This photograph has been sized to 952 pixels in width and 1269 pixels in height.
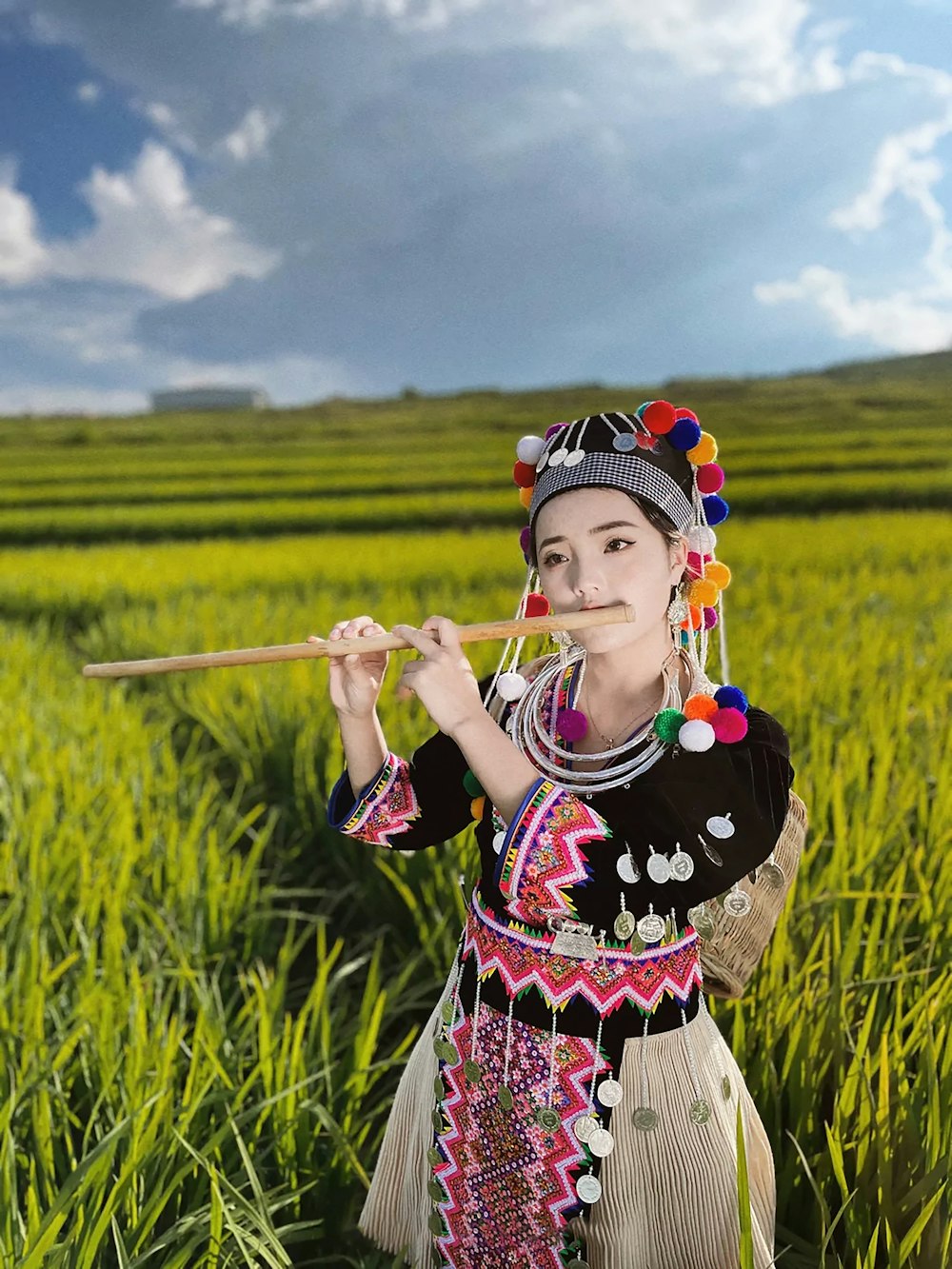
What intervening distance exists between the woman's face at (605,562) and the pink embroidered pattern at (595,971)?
348mm

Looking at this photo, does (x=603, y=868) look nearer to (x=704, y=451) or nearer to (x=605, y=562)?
(x=605, y=562)

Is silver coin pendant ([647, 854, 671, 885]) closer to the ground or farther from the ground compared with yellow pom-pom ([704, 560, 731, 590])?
closer to the ground

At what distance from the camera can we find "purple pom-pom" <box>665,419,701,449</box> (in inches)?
38.8

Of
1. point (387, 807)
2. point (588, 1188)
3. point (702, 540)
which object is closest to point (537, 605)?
point (702, 540)

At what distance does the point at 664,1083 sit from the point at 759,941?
215 millimetres

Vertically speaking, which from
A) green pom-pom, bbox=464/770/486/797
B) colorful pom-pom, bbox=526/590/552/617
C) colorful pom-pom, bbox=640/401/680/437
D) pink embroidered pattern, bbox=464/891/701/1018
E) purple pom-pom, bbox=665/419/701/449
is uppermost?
colorful pom-pom, bbox=640/401/680/437

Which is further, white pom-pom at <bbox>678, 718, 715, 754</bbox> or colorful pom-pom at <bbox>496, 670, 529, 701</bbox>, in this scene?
colorful pom-pom at <bbox>496, 670, 529, 701</bbox>

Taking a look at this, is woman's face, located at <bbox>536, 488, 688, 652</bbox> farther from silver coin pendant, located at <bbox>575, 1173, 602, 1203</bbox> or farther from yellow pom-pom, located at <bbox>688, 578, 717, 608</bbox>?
silver coin pendant, located at <bbox>575, 1173, 602, 1203</bbox>

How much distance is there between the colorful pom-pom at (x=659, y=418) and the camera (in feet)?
3.21

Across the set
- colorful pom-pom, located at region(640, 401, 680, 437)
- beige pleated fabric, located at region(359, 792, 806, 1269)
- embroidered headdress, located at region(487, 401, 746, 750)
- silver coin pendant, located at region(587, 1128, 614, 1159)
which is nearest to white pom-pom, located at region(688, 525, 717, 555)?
embroidered headdress, located at region(487, 401, 746, 750)

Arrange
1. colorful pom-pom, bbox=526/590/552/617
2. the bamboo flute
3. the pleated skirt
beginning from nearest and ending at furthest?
the bamboo flute → the pleated skirt → colorful pom-pom, bbox=526/590/552/617

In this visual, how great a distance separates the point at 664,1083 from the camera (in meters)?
0.95

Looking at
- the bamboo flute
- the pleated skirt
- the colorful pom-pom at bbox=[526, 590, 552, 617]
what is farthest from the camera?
the colorful pom-pom at bbox=[526, 590, 552, 617]

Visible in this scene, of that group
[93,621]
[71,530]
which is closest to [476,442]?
[71,530]
